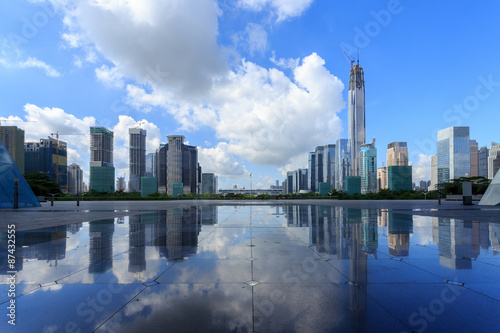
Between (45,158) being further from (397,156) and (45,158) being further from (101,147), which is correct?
(397,156)

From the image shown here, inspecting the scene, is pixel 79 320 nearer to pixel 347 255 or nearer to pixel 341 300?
pixel 341 300

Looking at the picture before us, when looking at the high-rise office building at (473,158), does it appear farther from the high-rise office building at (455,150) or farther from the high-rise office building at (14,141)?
the high-rise office building at (14,141)

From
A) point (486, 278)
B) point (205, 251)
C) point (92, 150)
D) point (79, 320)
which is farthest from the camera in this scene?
point (92, 150)

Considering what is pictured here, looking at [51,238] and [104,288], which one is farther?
[51,238]

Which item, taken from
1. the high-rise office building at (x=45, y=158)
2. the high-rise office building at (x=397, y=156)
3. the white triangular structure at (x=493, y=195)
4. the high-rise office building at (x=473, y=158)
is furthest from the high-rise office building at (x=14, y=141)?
the high-rise office building at (x=473, y=158)

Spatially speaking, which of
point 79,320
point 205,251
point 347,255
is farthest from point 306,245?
point 79,320

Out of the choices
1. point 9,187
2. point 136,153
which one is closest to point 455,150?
point 9,187
